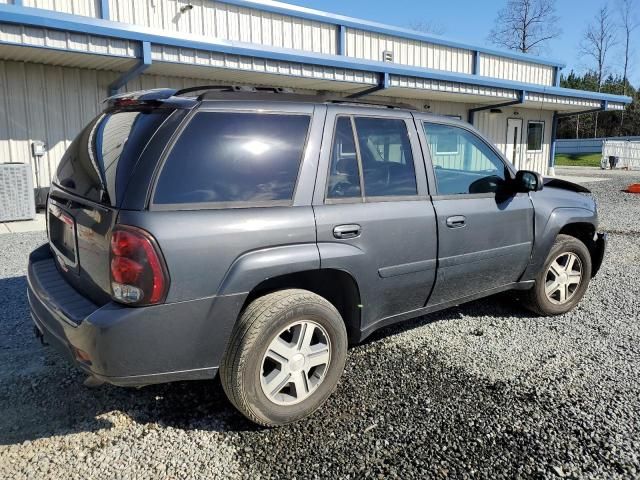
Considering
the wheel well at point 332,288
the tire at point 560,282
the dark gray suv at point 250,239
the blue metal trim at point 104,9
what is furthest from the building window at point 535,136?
the wheel well at point 332,288

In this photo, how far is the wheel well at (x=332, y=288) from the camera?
2.90 metres

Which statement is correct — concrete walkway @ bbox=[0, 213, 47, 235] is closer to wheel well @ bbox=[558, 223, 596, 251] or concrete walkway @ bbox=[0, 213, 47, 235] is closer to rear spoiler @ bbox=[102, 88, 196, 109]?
rear spoiler @ bbox=[102, 88, 196, 109]

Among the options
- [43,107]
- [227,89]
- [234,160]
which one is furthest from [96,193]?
[43,107]

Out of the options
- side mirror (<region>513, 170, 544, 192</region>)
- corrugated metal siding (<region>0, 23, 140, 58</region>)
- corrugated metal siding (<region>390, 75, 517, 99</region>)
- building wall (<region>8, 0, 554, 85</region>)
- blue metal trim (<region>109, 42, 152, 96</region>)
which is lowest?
side mirror (<region>513, 170, 544, 192</region>)

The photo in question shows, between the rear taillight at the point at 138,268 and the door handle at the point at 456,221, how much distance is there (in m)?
2.06

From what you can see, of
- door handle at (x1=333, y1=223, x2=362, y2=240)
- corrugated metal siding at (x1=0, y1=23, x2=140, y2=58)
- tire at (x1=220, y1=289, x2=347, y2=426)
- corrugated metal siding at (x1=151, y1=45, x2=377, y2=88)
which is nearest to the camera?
tire at (x1=220, y1=289, x2=347, y2=426)

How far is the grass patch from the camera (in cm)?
3566

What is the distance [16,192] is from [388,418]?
8708 millimetres

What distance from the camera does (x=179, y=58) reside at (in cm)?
952

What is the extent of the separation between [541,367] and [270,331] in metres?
2.12

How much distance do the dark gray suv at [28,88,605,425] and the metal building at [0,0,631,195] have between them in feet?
20.8

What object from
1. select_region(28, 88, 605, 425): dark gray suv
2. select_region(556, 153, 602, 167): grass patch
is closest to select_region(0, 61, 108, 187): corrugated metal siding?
select_region(28, 88, 605, 425): dark gray suv

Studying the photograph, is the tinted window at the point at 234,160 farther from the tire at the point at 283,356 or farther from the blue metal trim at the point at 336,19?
the blue metal trim at the point at 336,19

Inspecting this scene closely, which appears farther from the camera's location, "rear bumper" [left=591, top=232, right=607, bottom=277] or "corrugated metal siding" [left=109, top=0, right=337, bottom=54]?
"corrugated metal siding" [left=109, top=0, right=337, bottom=54]
